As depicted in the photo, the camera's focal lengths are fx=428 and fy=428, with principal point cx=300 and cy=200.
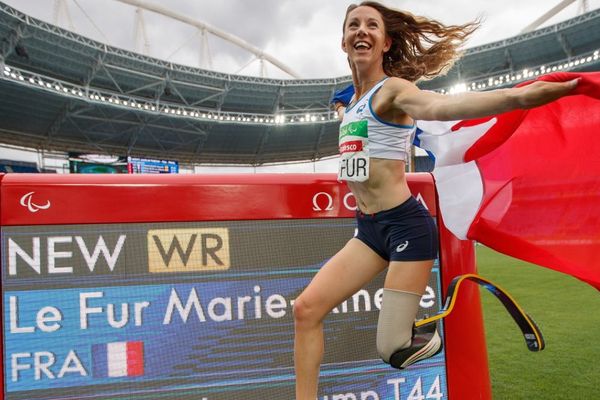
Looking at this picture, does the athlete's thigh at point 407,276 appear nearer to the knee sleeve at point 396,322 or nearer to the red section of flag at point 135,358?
the knee sleeve at point 396,322

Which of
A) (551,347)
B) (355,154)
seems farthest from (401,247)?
(551,347)

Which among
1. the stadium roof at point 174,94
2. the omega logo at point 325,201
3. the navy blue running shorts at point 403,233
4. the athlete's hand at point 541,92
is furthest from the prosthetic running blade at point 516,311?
the stadium roof at point 174,94

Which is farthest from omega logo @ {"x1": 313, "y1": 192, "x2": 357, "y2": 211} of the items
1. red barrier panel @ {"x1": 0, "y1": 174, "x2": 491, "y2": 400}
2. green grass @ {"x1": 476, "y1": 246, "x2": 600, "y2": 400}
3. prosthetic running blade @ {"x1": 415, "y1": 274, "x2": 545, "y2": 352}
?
green grass @ {"x1": 476, "y1": 246, "x2": 600, "y2": 400}

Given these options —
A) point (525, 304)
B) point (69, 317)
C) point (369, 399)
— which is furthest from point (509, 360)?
point (69, 317)

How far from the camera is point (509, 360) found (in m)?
2.92

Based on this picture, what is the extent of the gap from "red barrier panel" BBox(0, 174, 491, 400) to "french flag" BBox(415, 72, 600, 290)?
52 centimetres

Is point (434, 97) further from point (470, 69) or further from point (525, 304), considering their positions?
point (470, 69)

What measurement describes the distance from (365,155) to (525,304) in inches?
163

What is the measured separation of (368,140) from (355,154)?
2.5 inches

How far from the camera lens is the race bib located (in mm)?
1454

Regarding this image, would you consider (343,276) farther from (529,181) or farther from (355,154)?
(529,181)

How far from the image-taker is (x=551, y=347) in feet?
10.2

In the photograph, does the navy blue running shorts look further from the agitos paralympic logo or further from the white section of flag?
the white section of flag

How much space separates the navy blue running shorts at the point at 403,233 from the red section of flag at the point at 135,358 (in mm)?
892
